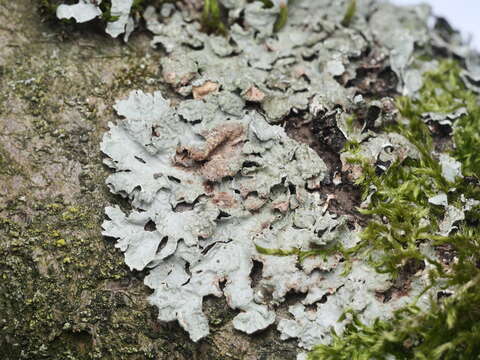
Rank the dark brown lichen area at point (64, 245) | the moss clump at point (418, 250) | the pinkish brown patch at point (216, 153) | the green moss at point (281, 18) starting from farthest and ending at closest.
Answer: the green moss at point (281, 18)
the pinkish brown patch at point (216, 153)
the dark brown lichen area at point (64, 245)
the moss clump at point (418, 250)

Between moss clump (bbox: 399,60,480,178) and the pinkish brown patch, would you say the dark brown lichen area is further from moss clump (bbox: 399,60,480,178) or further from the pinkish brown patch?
moss clump (bbox: 399,60,480,178)

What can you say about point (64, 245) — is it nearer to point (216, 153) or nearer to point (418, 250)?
point (216, 153)

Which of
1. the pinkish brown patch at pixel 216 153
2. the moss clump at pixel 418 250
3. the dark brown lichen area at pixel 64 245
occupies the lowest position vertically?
the dark brown lichen area at pixel 64 245

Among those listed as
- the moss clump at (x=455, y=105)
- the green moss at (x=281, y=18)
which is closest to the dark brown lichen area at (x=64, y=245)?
the green moss at (x=281, y=18)

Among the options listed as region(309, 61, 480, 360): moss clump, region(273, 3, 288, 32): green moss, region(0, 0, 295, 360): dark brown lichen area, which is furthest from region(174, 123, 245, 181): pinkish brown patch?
region(273, 3, 288, 32): green moss

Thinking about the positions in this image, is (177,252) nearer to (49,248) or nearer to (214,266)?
(214,266)

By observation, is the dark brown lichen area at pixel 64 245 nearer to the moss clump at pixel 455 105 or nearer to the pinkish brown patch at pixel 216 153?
the pinkish brown patch at pixel 216 153

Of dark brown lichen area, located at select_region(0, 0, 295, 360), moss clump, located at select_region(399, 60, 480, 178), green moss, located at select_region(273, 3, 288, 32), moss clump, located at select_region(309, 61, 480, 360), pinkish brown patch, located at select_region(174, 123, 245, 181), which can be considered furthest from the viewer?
green moss, located at select_region(273, 3, 288, 32)

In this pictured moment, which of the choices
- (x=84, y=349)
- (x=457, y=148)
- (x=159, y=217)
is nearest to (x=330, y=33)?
(x=457, y=148)
